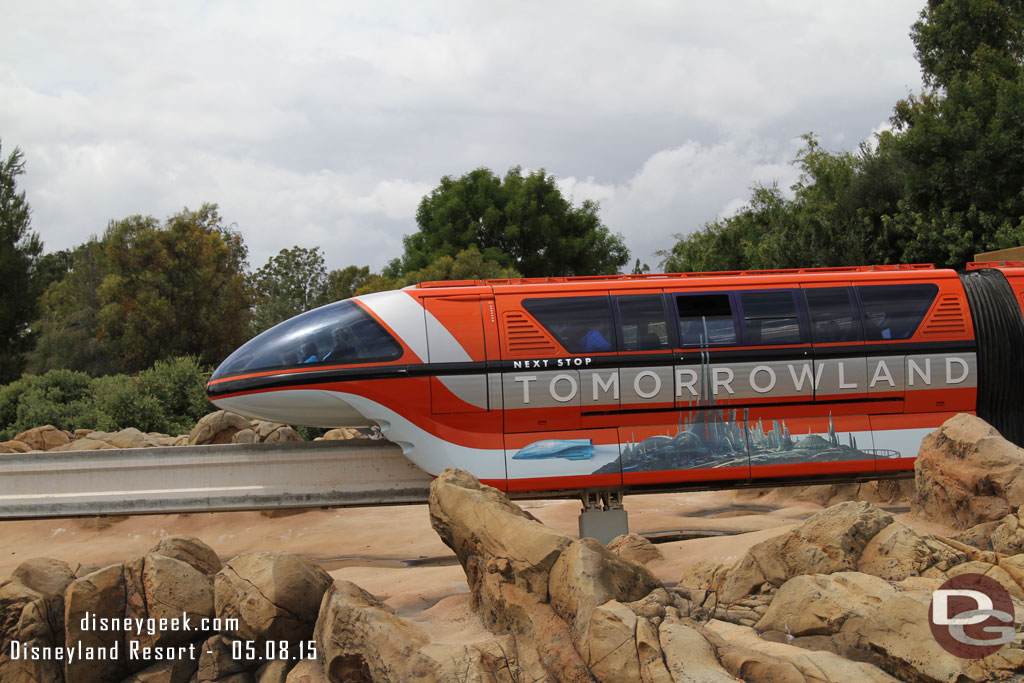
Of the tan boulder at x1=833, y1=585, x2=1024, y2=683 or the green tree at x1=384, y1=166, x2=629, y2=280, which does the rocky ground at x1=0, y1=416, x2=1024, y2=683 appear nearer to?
the tan boulder at x1=833, y1=585, x2=1024, y2=683

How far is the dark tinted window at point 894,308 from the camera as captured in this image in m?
9.78

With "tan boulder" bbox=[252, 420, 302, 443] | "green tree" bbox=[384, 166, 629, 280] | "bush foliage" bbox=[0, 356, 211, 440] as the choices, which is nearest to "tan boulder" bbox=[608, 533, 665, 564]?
"tan boulder" bbox=[252, 420, 302, 443]

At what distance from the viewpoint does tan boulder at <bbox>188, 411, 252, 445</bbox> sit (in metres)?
13.7

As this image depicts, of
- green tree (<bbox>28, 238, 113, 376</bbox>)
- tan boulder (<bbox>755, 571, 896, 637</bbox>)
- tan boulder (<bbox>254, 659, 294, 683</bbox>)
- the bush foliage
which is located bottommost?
tan boulder (<bbox>254, 659, 294, 683</bbox>)

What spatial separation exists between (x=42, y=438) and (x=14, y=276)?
13.3 m

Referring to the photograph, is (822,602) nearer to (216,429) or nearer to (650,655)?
(650,655)

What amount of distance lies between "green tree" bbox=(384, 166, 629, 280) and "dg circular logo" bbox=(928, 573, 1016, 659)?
31319 millimetres

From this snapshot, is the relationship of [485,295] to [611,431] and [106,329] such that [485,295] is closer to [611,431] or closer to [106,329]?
[611,431]

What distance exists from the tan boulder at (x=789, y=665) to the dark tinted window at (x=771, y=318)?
4934mm

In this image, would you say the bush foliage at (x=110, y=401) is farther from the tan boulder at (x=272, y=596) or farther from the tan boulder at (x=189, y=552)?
the tan boulder at (x=272, y=596)

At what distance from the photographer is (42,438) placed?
14.6 m

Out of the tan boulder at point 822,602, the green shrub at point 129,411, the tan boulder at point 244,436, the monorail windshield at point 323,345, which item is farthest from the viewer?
the green shrub at point 129,411

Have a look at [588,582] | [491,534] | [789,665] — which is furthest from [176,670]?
[789,665]

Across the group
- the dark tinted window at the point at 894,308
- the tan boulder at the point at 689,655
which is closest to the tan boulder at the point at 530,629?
the tan boulder at the point at 689,655
